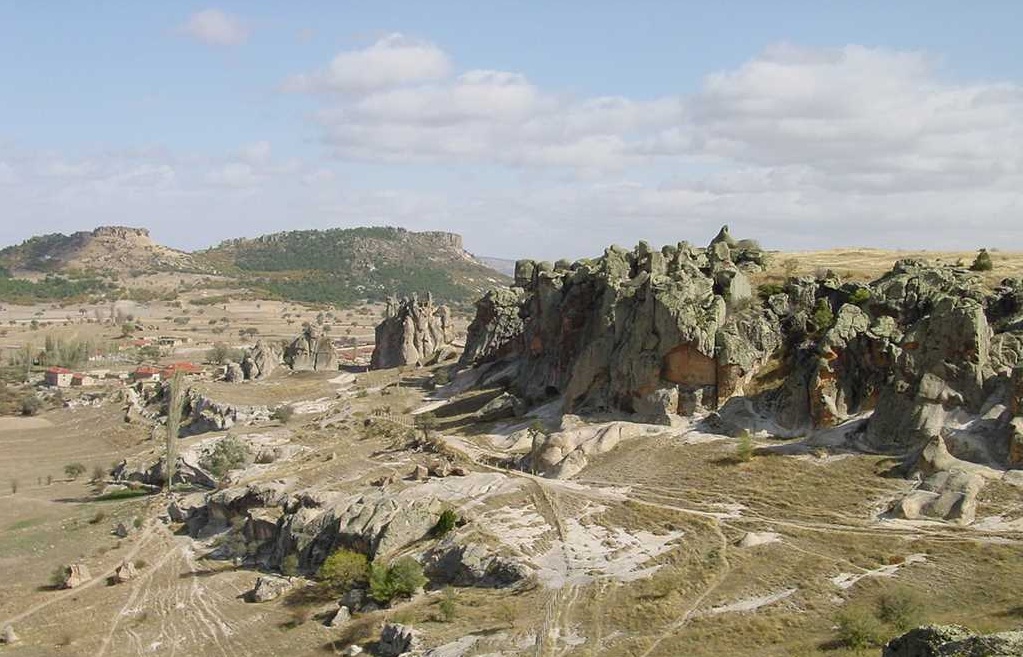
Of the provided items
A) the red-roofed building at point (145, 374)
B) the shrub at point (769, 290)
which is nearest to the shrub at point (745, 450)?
the shrub at point (769, 290)

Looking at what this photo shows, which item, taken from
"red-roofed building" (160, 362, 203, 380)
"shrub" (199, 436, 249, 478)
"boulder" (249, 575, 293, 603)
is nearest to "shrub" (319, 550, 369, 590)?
"boulder" (249, 575, 293, 603)

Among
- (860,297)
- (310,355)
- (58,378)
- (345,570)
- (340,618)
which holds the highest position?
(860,297)

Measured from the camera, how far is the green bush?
103ft

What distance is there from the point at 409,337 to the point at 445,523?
4805cm

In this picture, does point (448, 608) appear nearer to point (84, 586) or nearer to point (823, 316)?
point (84, 586)

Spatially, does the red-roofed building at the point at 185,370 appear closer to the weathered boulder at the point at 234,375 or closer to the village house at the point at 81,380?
the village house at the point at 81,380

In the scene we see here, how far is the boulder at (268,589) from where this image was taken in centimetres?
3475

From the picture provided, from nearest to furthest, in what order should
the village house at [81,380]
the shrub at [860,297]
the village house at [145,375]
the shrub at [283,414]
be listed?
the shrub at [860,297]
the shrub at [283,414]
the village house at [145,375]
the village house at [81,380]

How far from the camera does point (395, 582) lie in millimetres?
31578

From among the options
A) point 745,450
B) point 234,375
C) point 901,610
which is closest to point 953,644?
point 901,610

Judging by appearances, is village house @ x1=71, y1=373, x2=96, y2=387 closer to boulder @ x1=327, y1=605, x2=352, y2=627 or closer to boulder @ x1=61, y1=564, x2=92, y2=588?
boulder @ x1=61, y1=564, x2=92, y2=588

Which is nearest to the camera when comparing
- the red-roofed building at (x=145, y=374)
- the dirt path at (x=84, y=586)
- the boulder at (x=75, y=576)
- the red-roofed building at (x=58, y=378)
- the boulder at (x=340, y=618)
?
the boulder at (x=340, y=618)

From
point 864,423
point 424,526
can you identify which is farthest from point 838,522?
point 424,526

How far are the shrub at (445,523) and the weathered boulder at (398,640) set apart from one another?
6524mm
